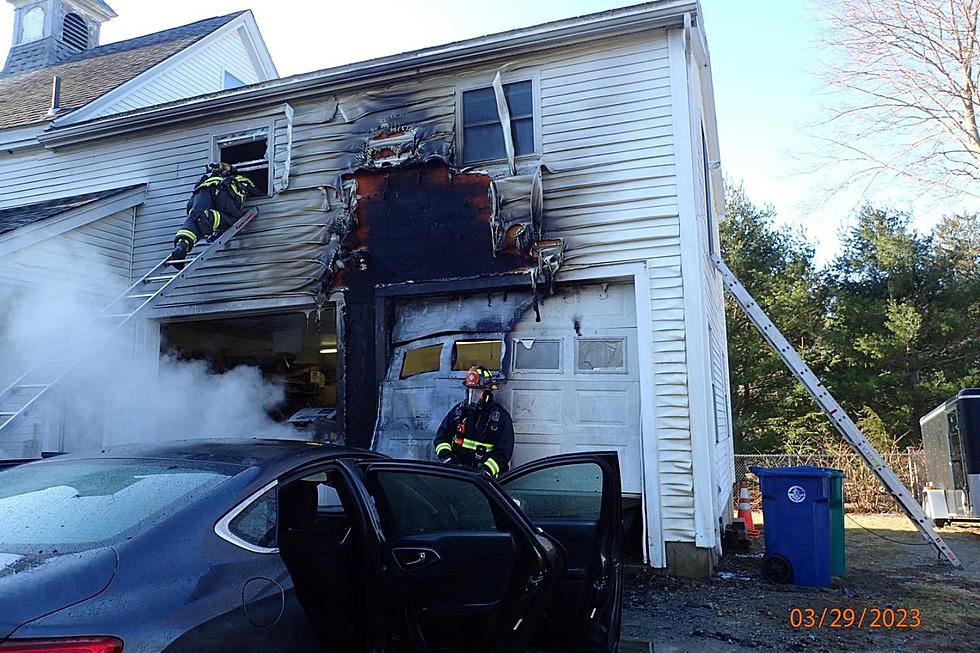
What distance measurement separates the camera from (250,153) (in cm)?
994

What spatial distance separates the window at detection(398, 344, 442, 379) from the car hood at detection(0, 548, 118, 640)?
5.87m

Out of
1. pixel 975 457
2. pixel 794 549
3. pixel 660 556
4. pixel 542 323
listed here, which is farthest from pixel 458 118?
pixel 975 457

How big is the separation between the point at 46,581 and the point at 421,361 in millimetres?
6103

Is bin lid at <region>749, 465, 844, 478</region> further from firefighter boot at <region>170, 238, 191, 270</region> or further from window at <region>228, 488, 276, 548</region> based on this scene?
firefighter boot at <region>170, 238, 191, 270</region>

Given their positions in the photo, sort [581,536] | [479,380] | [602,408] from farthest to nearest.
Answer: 1. [602,408]
2. [479,380]
3. [581,536]

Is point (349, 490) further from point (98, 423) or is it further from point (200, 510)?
point (98, 423)

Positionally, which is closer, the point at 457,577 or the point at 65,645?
the point at 65,645

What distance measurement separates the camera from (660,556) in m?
6.76

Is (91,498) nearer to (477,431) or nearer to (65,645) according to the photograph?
(65,645)

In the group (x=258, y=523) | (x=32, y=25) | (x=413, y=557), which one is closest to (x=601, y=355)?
(x=413, y=557)

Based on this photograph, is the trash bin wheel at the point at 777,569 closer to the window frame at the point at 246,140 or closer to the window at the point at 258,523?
the window at the point at 258,523

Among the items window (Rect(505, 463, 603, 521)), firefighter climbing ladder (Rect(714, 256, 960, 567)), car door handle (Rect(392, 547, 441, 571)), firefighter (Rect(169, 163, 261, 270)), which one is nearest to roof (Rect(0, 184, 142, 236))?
firefighter (Rect(169, 163, 261, 270))

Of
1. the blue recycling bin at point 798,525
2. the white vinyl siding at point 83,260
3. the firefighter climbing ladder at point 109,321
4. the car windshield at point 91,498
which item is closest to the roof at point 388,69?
the white vinyl siding at point 83,260

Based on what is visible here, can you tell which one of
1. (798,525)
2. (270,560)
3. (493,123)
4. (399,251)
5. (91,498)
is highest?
(493,123)
